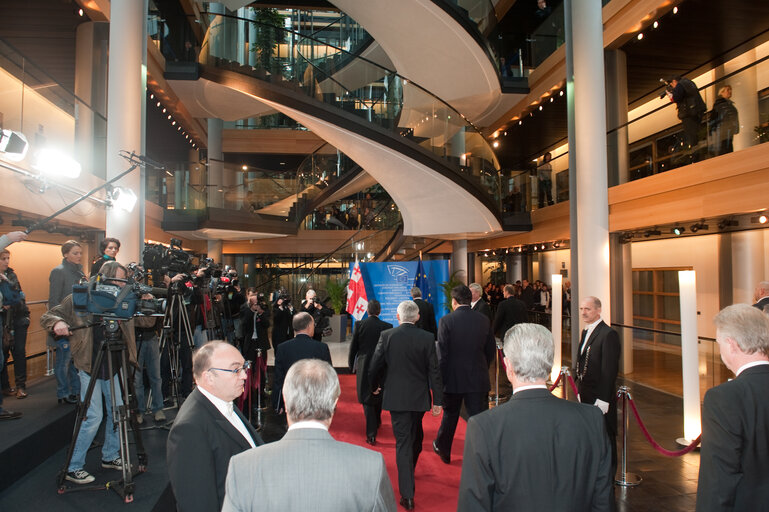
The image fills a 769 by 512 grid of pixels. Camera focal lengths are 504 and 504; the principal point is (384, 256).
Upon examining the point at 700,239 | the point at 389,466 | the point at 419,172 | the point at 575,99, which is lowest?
the point at 389,466

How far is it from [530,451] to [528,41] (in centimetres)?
1462

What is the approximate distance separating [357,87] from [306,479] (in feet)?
34.4

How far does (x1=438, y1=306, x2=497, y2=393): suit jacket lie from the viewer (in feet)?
16.2

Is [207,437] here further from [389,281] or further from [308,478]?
[389,281]

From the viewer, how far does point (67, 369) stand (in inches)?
209

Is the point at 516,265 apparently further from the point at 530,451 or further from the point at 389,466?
the point at 530,451

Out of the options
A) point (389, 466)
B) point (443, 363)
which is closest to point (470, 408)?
point (443, 363)

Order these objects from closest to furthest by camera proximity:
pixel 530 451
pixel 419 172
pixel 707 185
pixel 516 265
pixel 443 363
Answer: pixel 530 451, pixel 443 363, pixel 707 185, pixel 419 172, pixel 516 265

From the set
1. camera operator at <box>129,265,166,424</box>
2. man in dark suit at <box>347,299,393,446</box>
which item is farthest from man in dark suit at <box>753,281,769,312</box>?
camera operator at <box>129,265,166,424</box>

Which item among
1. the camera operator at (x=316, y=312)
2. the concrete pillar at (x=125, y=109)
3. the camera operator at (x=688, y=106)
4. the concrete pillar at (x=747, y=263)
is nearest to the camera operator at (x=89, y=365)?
the camera operator at (x=316, y=312)

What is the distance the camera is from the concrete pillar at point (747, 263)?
10602mm

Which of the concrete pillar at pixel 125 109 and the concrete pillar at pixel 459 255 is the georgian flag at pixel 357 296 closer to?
the concrete pillar at pixel 125 109

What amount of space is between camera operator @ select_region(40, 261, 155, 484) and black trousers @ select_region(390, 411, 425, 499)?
2.20 m

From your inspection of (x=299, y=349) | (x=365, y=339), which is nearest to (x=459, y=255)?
(x=365, y=339)
